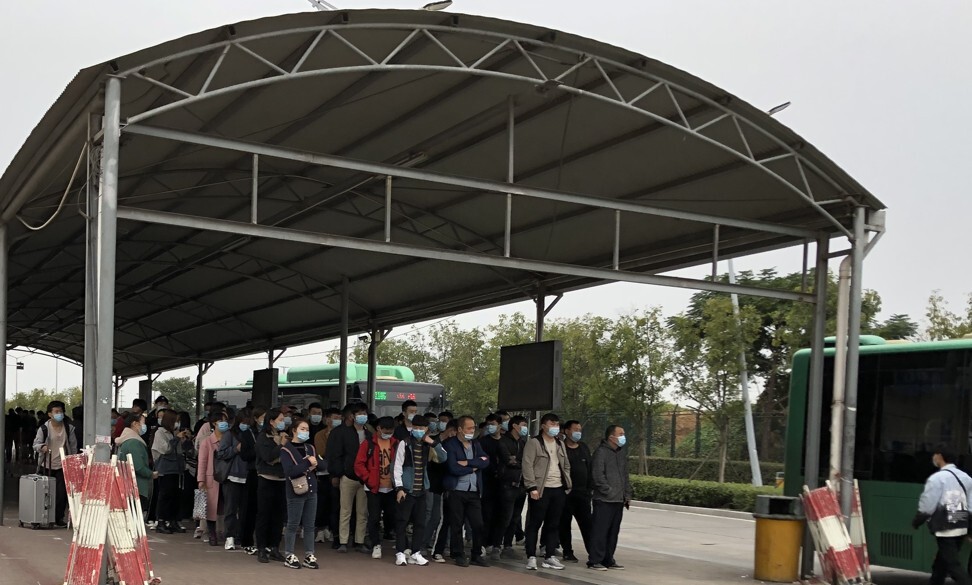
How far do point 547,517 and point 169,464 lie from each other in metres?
5.33

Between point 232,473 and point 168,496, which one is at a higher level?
point 232,473

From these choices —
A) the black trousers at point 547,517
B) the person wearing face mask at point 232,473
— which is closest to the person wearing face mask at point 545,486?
the black trousers at point 547,517

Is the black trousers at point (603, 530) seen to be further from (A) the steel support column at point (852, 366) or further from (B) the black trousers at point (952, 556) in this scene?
(B) the black trousers at point (952, 556)

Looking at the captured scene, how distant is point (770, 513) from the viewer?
42.1 feet

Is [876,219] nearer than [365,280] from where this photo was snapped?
Yes

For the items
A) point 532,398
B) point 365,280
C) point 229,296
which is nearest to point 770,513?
point 532,398

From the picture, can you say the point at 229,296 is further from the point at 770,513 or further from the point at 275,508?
the point at 770,513

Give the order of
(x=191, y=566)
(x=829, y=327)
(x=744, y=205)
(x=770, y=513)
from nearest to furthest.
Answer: (x=191, y=566), (x=770, y=513), (x=744, y=205), (x=829, y=327)

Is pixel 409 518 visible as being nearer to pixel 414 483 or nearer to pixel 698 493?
pixel 414 483

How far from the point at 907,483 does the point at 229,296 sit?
17732mm

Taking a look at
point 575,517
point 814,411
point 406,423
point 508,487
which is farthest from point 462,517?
point 814,411

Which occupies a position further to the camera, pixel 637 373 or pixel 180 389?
pixel 180 389

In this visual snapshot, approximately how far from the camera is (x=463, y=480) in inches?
515

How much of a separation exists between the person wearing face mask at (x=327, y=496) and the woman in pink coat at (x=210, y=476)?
1.32 meters
